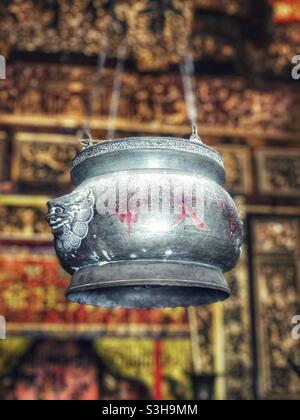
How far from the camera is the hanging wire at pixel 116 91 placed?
4070 mm

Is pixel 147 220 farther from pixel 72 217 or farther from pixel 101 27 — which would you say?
pixel 101 27

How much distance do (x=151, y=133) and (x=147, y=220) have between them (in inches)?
116

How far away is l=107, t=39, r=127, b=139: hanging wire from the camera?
407cm

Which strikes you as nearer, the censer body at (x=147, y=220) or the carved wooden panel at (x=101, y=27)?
the censer body at (x=147, y=220)

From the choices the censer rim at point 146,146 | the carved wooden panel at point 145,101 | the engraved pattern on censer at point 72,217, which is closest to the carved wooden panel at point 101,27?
the carved wooden panel at point 145,101

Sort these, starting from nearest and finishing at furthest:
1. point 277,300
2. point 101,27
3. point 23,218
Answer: point 23,218 → point 277,300 → point 101,27

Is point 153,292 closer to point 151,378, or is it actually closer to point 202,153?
point 202,153

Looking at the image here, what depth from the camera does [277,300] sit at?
398cm

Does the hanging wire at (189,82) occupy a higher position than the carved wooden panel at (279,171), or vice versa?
the hanging wire at (189,82)

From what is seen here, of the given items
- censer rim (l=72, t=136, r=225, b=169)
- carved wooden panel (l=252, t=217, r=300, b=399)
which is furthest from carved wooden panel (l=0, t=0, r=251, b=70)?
censer rim (l=72, t=136, r=225, b=169)

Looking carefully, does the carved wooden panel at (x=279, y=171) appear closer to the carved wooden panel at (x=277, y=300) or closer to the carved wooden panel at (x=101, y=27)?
the carved wooden panel at (x=277, y=300)

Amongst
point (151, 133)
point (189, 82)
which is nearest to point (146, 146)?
point (151, 133)

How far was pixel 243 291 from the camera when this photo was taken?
396cm

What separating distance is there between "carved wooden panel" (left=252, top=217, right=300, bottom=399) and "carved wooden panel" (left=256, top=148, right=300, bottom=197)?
7.8 inches
